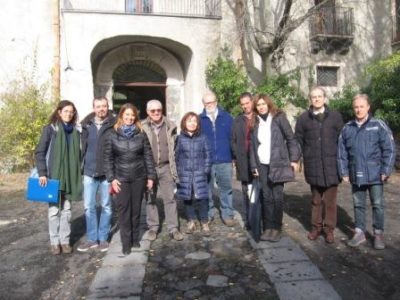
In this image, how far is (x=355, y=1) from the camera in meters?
16.3

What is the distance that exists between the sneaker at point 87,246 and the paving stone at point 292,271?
2196mm

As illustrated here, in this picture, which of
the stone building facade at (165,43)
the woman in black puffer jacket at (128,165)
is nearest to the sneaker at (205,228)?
the woman in black puffer jacket at (128,165)

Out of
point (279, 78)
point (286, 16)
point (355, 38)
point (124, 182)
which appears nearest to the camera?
point (124, 182)

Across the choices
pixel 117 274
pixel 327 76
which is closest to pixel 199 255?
pixel 117 274

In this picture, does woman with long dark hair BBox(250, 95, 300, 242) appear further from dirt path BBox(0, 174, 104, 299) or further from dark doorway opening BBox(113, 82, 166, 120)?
dark doorway opening BBox(113, 82, 166, 120)

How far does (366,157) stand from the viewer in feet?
16.9

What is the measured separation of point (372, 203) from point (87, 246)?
3.56 metres

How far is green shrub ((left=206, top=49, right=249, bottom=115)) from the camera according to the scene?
45.1ft

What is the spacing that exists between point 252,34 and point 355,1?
4.57 metres

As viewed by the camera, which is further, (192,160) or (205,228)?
(205,228)

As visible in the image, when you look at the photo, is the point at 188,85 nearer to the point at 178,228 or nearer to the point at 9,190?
the point at 9,190

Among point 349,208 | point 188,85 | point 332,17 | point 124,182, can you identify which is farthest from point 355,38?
point 124,182

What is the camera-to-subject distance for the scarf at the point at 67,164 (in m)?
5.17

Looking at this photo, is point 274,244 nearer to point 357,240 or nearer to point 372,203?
point 357,240
